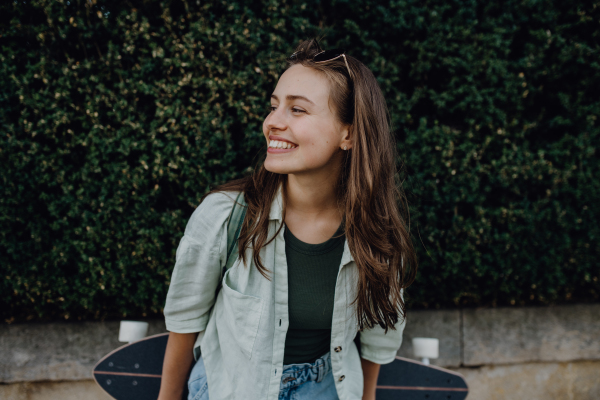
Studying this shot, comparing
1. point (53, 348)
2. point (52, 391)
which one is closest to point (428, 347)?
point (53, 348)

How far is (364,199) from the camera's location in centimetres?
179

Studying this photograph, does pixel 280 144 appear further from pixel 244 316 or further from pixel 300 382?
pixel 300 382

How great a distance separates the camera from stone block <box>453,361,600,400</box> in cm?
305

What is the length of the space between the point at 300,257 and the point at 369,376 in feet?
2.98

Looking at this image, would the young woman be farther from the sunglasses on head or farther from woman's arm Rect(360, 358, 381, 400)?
woman's arm Rect(360, 358, 381, 400)

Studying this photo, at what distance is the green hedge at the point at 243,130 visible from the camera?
2453mm

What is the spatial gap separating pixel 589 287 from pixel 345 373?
2551 millimetres

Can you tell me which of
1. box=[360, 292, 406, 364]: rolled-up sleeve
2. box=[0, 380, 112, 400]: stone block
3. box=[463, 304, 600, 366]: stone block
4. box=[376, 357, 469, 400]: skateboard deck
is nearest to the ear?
box=[360, 292, 406, 364]: rolled-up sleeve

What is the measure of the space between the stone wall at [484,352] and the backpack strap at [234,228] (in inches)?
55.4

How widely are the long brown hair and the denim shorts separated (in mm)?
319

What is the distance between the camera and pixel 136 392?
2.16m

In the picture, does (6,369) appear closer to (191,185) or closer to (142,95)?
(191,185)

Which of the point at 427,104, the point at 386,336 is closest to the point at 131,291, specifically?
the point at 386,336

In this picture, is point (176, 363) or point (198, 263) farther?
point (176, 363)
